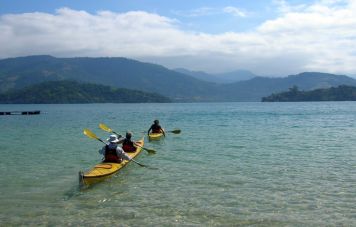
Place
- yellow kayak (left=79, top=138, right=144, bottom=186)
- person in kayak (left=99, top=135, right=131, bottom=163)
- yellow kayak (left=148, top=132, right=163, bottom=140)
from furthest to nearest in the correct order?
1. yellow kayak (left=148, top=132, right=163, bottom=140)
2. person in kayak (left=99, top=135, right=131, bottom=163)
3. yellow kayak (left=79, top=138, right=144, bottom=186)

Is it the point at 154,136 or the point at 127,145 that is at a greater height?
the point at 127,145

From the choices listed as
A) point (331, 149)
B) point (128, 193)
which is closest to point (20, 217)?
point (128, 193)

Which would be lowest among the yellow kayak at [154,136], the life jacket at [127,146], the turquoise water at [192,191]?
the turquoise water at [192,191]

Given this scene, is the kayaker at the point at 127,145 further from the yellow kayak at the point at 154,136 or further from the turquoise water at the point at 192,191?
the yellow kayak at the point at 154,136

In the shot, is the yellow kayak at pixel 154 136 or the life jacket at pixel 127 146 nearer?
the life jacket at pixel 127 146

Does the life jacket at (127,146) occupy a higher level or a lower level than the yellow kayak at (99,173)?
higher

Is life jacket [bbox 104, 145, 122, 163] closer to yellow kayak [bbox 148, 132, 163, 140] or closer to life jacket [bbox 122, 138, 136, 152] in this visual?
life jacket [bbox 122, 138, 136, 152]

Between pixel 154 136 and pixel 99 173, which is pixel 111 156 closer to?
pixel 99 173

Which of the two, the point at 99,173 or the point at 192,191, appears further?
the point at 99,173

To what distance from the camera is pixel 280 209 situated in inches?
530

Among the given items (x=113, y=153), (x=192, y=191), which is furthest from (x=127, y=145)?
(x=192, y=191)

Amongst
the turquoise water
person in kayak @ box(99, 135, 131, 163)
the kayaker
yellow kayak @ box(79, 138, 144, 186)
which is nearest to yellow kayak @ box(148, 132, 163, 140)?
the turquoise water

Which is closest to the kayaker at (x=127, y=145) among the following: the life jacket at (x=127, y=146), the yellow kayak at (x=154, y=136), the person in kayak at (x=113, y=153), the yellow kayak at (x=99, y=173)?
the life jacket at (x=127, y=146)

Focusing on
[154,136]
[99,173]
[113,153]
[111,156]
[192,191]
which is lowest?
[192,191]
